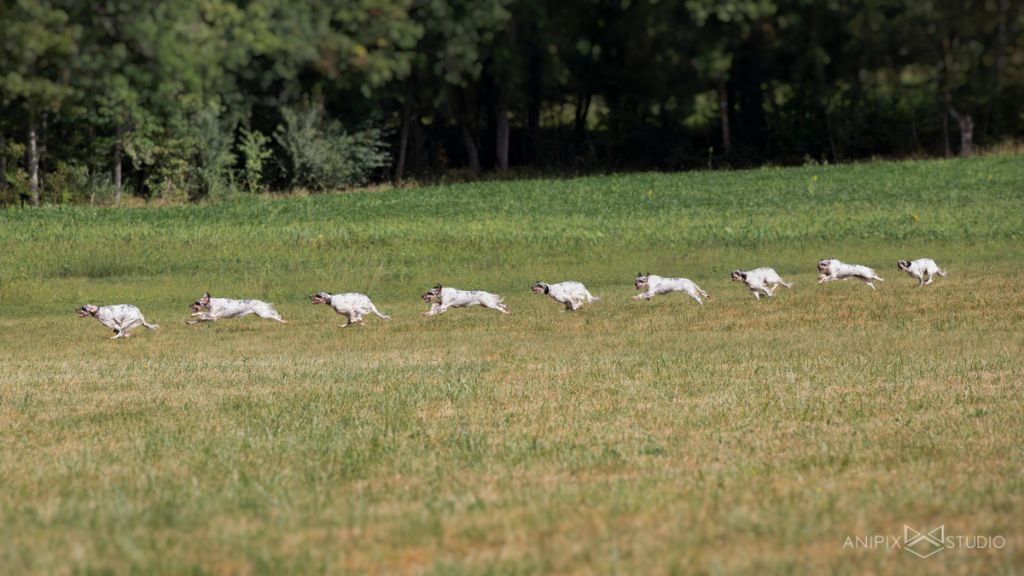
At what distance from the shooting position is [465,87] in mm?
71625

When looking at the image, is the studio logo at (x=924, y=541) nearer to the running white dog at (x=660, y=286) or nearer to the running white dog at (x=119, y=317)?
the running white dog at (x=660, y=286)

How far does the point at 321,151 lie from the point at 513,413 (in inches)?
1913

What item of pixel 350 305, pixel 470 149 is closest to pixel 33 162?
pixel 470 149

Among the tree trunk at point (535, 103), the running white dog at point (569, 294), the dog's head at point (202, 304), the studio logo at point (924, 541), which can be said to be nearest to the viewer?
the studio logo at point (924, 541)

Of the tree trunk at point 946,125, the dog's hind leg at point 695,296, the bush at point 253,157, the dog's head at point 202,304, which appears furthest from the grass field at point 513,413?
the tree trunk at point 946,125

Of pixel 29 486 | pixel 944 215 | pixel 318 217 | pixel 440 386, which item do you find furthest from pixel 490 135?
pixel 29 486

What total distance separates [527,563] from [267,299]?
83.9 feet

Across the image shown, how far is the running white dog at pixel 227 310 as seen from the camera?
2739 centimetres

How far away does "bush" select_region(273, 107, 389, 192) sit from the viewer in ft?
206

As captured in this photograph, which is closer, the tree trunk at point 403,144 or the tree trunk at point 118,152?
the tree trunk at point 118,152

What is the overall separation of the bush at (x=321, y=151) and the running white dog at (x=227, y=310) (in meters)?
35.5

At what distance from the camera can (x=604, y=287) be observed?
1355 inches

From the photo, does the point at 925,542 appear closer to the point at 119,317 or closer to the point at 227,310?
the point at 119,317

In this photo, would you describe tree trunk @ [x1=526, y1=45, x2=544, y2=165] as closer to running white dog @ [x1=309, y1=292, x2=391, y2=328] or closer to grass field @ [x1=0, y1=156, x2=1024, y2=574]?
grass field @ [x1=0, y1=156, x2=1024, y2=574]
